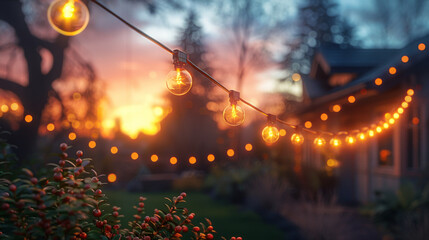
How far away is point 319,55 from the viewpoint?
48.3 ft

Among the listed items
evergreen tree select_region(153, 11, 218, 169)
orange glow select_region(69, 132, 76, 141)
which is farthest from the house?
evergreen tree select_region(153, 11, 218, 169)

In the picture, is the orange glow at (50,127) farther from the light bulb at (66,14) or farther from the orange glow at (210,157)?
the orange glow at (210,157)

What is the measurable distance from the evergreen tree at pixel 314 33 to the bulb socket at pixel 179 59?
2661 centimetres

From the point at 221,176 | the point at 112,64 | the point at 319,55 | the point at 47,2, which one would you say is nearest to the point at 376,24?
the point at 319,55

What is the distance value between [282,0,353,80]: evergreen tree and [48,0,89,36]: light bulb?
88.4 ft

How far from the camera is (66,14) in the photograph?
84.8 inches

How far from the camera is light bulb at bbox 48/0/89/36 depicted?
7.04 feet

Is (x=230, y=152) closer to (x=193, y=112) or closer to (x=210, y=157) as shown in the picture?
(x=210, y=157)

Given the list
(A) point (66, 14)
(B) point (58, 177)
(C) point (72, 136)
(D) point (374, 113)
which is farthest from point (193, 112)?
(B) point (58, 177)

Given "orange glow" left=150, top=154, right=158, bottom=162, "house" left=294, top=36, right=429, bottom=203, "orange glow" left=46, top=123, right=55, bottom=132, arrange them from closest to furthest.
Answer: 1. "house" left=294, top=36, right=429, bottom=203
2. "orange glow" left=46, top=123, right=55, bottom=132
3. "orange glow" left=150, top=154, right=158, bottom=162

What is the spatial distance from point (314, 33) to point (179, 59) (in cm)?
2811

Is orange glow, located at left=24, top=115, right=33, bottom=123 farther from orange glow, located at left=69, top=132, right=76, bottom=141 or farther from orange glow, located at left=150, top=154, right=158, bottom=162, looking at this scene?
orange glow, located at left=150, top=154, right=158, bottom=162

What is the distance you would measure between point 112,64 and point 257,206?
24.2 ft

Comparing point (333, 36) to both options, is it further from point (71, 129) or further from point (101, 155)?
point (71, 129)
